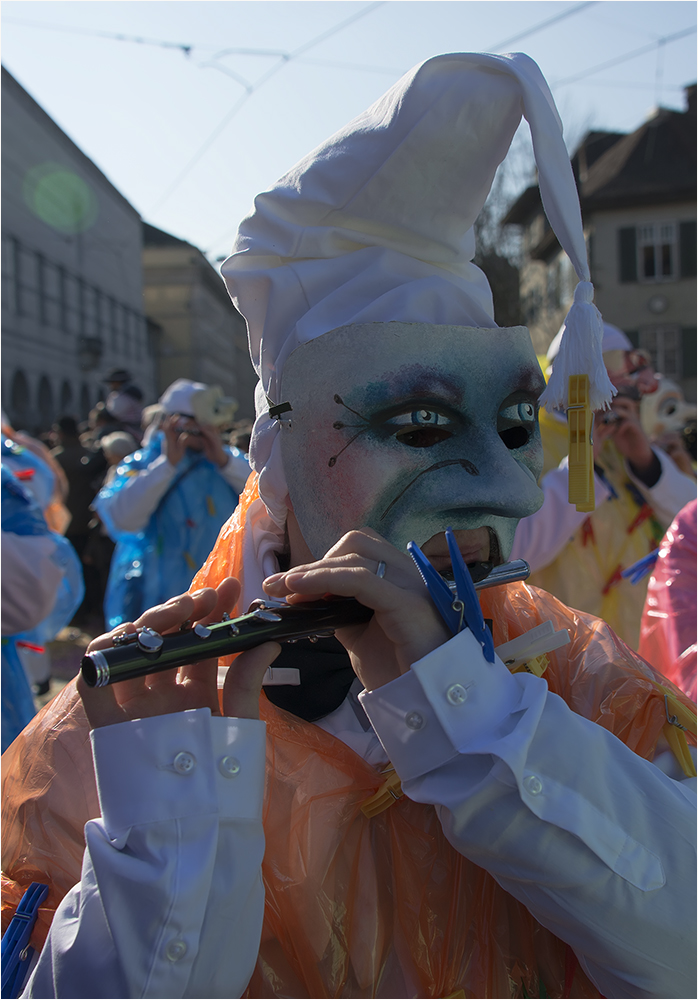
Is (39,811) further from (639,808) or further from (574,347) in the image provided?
(574,347)

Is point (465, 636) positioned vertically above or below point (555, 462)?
below

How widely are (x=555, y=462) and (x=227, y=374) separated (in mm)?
38404

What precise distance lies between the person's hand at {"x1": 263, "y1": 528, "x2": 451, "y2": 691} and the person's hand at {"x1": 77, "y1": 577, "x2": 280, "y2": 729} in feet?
0.32

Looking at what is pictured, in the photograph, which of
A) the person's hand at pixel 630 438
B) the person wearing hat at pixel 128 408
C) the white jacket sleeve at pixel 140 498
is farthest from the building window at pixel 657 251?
the white jacket sleeve at pixel 140 498

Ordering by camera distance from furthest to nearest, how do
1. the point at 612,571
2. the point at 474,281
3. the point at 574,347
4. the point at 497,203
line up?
the point at 497,203, the point at 612,571, the point at 474,281, the point at 574,347

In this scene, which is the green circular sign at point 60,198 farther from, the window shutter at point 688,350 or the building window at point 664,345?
the window shutter at point 688,350

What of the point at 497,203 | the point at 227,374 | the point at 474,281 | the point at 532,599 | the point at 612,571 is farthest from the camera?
the point at 227,374

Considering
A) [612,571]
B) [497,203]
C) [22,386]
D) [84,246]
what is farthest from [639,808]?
[22,386]

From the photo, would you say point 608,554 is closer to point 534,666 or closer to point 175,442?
point 534,666

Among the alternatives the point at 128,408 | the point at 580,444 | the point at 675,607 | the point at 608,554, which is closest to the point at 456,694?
the point at 580,444

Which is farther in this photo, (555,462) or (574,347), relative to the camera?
(555,462)

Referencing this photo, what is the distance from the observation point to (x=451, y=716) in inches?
36.5

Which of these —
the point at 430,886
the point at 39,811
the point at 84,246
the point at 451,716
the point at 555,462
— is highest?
the point at 84,246

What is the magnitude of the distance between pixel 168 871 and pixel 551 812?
1.44ft
